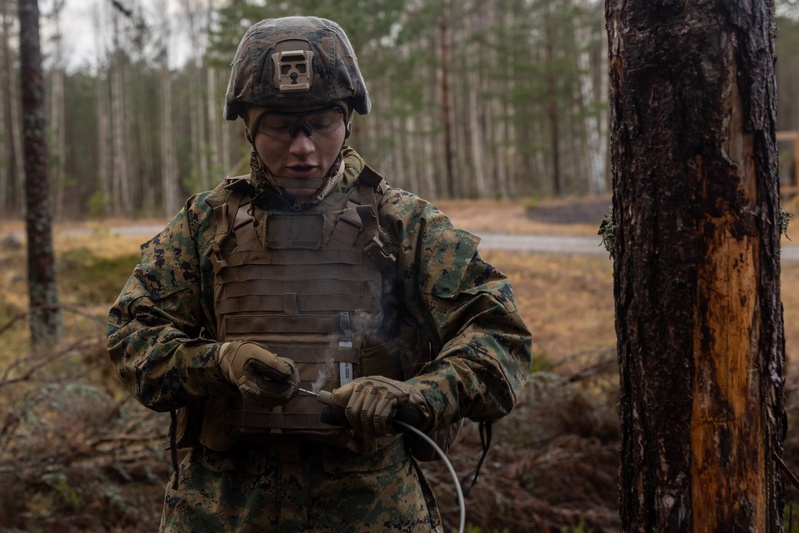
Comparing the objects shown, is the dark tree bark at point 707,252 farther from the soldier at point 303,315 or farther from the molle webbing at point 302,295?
the molle webbing at point 302,295

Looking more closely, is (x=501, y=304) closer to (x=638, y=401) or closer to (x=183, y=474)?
(x=638, y=401)

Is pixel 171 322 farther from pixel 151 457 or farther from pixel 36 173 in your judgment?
pixel 36 173

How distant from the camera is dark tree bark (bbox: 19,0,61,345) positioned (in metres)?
8.74

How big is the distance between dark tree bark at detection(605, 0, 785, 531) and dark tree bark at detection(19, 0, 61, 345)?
25.7ft

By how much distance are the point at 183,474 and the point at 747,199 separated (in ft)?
5.66

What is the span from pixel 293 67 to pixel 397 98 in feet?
86.1

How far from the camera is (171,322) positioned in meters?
2.13

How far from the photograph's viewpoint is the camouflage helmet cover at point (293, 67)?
208 cm

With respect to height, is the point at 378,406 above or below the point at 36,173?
below

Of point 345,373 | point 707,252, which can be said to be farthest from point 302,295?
point 707,252

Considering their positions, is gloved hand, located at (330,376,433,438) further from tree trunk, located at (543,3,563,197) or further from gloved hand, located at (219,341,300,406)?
tree trunk, located at (543,3,563,197)

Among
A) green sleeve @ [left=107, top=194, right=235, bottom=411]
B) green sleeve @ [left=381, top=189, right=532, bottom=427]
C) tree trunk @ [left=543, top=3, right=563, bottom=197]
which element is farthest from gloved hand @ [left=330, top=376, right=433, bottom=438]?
tree trunk @ [left=543, top=3, right=563, bottom=197]

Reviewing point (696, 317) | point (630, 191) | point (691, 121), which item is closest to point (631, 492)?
point (696, 317)

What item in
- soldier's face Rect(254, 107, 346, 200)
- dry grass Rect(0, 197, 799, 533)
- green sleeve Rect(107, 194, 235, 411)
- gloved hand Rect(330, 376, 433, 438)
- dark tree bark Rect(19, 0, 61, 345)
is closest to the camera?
gloved hand Rect(330, 376, 433, 438)
